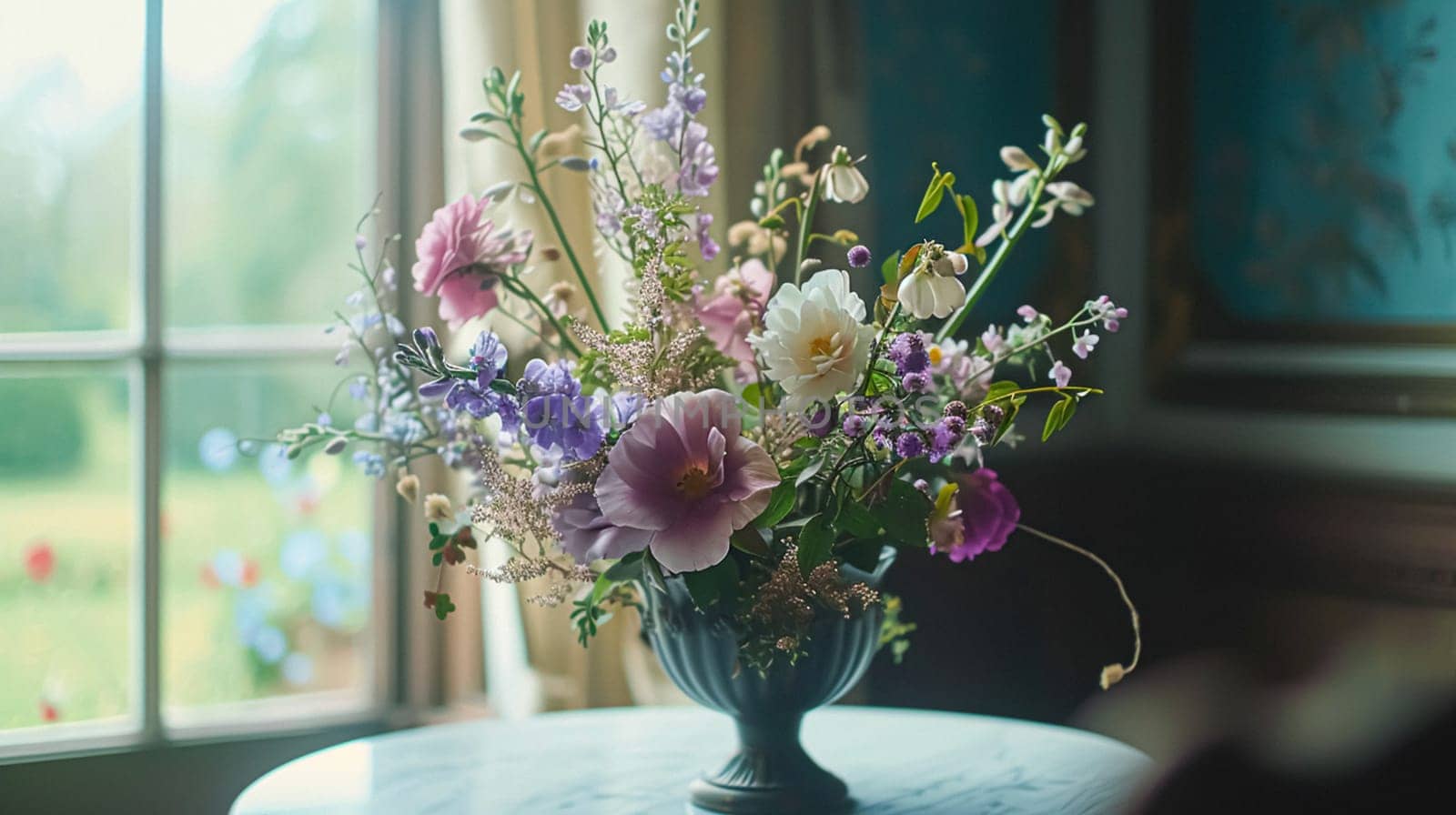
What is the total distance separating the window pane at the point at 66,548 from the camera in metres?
1.99

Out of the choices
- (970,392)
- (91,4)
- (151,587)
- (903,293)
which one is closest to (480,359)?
(903,293)

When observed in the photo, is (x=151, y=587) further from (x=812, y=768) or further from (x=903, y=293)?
(x=903, y=293)

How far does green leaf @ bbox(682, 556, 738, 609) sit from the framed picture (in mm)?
1009

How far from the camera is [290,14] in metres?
2.11

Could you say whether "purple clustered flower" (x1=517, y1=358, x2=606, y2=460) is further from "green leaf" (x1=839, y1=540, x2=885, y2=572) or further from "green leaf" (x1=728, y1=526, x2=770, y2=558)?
"green leaf" (x1=839, y1=540, x2=885, y2=572)

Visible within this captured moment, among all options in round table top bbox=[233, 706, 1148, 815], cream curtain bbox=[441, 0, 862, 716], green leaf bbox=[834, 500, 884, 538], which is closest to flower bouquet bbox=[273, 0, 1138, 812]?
green leaf bbox=[834, 500, 884, 538]

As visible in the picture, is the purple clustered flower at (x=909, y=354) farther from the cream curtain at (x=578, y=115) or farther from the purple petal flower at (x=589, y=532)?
the cream curtain at (x=578, y=115)

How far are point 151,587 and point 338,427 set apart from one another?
34 cm

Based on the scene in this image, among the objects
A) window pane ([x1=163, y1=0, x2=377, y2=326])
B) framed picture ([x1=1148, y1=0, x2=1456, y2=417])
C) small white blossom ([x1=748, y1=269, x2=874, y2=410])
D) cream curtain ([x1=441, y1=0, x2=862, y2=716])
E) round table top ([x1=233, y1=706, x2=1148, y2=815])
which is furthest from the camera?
window pane ([x1=163, y1=0, x2=377, y2=326])

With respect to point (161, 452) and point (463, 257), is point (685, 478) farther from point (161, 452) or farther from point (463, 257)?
point (161, 452)

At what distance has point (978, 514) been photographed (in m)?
1.24

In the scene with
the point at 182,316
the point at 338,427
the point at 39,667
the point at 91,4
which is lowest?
the point at 39,667

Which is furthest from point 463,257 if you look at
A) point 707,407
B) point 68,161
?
point 68,161

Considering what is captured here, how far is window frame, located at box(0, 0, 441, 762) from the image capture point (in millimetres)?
1966
